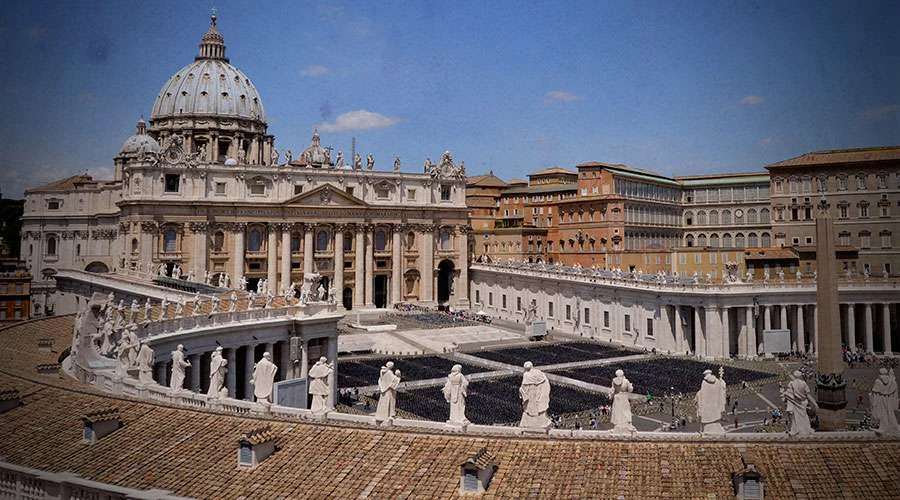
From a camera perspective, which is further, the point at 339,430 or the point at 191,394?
the point at 191,394

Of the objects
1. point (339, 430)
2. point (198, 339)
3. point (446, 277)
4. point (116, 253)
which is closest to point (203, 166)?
point (116, 253)

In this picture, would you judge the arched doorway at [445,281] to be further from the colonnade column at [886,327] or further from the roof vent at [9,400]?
the roof vent at [9,400]

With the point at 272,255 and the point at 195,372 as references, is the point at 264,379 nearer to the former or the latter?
the point at 195,372

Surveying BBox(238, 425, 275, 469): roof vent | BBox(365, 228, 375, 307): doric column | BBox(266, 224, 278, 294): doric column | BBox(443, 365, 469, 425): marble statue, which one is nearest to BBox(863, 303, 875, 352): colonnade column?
BBox(443, 365, 469, 425): marble statue

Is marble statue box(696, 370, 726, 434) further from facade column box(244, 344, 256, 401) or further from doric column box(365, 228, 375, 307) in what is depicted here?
doric column box(365, 228, 375, 307)

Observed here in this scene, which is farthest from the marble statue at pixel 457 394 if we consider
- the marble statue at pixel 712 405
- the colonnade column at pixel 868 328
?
the colonnade column at pixel 868 328

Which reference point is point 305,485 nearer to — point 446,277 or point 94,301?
point 94,301

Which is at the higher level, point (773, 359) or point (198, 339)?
point (198, 339)
